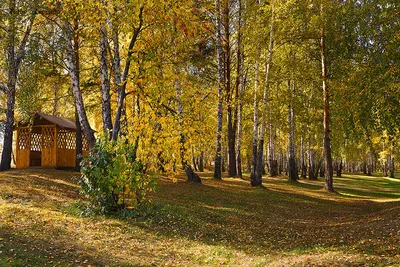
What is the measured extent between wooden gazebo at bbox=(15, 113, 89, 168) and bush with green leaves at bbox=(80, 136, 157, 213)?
13325 mm

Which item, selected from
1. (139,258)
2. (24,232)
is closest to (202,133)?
(139,258)

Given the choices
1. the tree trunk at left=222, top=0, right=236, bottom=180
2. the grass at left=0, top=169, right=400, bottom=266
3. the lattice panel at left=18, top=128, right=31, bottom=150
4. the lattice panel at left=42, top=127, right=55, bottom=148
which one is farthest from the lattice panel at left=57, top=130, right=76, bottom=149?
the tree trunk at left=222, top=0, right=236, bottom=180

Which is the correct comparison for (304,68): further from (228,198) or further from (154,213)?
(154,213)

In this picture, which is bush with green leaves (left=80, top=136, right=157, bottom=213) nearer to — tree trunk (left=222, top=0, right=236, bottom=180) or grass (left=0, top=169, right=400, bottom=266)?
grass (left=0, top=169, right=400, bottom=266)

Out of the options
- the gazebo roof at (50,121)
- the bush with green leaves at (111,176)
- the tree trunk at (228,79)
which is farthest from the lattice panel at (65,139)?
the bush with green leaves at (111,176)

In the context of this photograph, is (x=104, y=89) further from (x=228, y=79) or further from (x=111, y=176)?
(x=228, y=79)

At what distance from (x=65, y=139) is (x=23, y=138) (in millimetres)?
3109

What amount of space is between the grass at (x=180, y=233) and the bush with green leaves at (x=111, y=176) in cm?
58

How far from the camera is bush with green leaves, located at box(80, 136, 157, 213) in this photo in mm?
11031

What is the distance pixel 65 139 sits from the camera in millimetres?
24812

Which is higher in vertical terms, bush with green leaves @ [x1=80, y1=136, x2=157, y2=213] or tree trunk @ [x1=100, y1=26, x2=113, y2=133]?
tree trunk @ [x1=100, y1=26, x2=113, y2=133]

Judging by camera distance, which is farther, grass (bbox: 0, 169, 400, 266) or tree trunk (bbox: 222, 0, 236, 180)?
tree trunk (bbox: 222, 0, 236, 180)

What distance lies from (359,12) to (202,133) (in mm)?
7709

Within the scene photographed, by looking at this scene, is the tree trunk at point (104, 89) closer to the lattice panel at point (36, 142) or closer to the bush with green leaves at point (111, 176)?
the bush with green leaves at point (111, 176)
